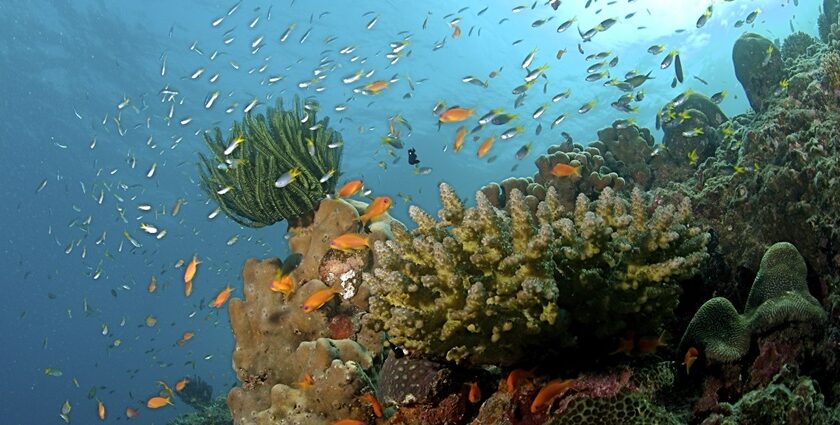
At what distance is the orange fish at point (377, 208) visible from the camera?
6273mm

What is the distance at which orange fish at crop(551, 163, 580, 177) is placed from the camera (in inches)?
298

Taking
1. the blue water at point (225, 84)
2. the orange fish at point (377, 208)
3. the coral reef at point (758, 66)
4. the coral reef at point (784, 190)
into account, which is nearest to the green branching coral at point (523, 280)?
the coral reef at point (784, 190)

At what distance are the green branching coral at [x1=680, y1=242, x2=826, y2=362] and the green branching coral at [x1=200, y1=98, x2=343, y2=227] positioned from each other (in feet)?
15.8

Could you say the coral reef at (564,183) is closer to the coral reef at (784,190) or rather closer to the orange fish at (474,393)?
the coral reef at (784,190)

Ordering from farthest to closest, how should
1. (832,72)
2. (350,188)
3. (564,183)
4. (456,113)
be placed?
(456,113), (564,183), (350,188), (832,72)

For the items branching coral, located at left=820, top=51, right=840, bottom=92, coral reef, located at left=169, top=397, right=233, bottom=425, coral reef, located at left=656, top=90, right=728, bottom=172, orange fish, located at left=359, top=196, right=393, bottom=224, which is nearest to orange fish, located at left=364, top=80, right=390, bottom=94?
orange fish, located at left=359, top=196, right=393, bottom=224

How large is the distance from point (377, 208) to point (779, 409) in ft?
15.0

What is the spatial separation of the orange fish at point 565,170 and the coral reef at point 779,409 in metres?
4.99

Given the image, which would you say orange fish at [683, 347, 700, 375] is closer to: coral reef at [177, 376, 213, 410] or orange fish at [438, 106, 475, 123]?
orange fish at [438, 106, 475, 123]

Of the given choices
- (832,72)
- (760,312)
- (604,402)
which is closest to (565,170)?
(832,72)

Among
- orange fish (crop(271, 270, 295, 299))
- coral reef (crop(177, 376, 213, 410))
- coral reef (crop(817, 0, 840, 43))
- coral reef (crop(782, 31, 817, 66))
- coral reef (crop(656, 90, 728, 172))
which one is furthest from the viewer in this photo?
coral reef (crop(177, 376, 213, 410))

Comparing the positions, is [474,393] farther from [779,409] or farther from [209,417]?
[209,417]

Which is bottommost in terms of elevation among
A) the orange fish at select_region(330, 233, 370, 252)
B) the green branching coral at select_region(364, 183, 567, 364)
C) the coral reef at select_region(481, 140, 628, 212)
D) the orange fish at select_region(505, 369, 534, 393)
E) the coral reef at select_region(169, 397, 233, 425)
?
the coral reef at select_region(169, 397, 233, 425)

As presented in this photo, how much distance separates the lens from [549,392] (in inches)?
123
